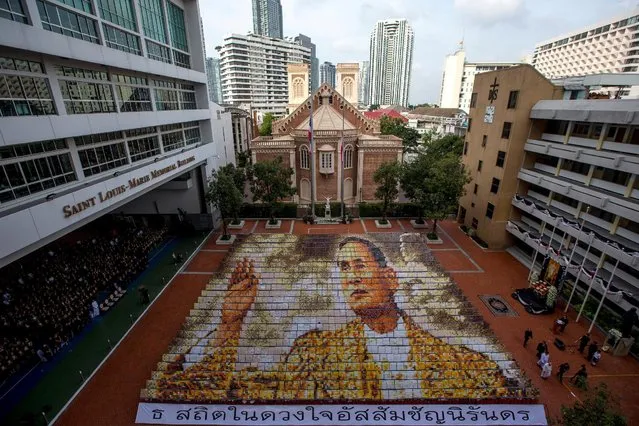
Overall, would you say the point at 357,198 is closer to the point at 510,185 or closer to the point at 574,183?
the point at 510,185

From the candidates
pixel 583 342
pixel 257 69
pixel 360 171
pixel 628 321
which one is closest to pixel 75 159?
pixel 360 171

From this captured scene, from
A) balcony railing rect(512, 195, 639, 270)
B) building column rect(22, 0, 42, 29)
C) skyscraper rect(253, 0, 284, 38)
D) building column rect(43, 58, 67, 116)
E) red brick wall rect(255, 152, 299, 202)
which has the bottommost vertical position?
balcony railing rect(512, 195, 639, 270)

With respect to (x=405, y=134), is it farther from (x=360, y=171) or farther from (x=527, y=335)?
(x=527, y=335)

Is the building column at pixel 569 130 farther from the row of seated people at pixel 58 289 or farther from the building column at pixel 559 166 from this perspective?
the row of seated people at pixel 58 289

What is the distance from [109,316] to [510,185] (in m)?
30.6

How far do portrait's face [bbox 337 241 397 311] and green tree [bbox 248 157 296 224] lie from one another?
12.4 m

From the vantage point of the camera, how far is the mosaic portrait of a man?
1309 cm

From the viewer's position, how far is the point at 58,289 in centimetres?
1812

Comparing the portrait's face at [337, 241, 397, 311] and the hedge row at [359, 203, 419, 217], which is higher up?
the portrait's face at [337, 241, 397, 311]

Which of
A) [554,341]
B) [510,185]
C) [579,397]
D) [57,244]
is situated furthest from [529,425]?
[57,244]

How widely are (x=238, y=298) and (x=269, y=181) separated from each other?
14916mm

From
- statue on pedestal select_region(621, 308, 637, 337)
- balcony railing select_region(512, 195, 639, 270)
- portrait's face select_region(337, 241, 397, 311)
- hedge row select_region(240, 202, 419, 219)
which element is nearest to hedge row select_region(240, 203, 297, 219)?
hedge row select_region(240, 202, 419, 219)

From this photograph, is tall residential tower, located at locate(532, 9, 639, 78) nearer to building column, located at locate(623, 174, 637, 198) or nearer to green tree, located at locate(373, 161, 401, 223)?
green tree, located at locate(373, 161, 401, 223)

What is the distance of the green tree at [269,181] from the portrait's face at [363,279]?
12.4m
